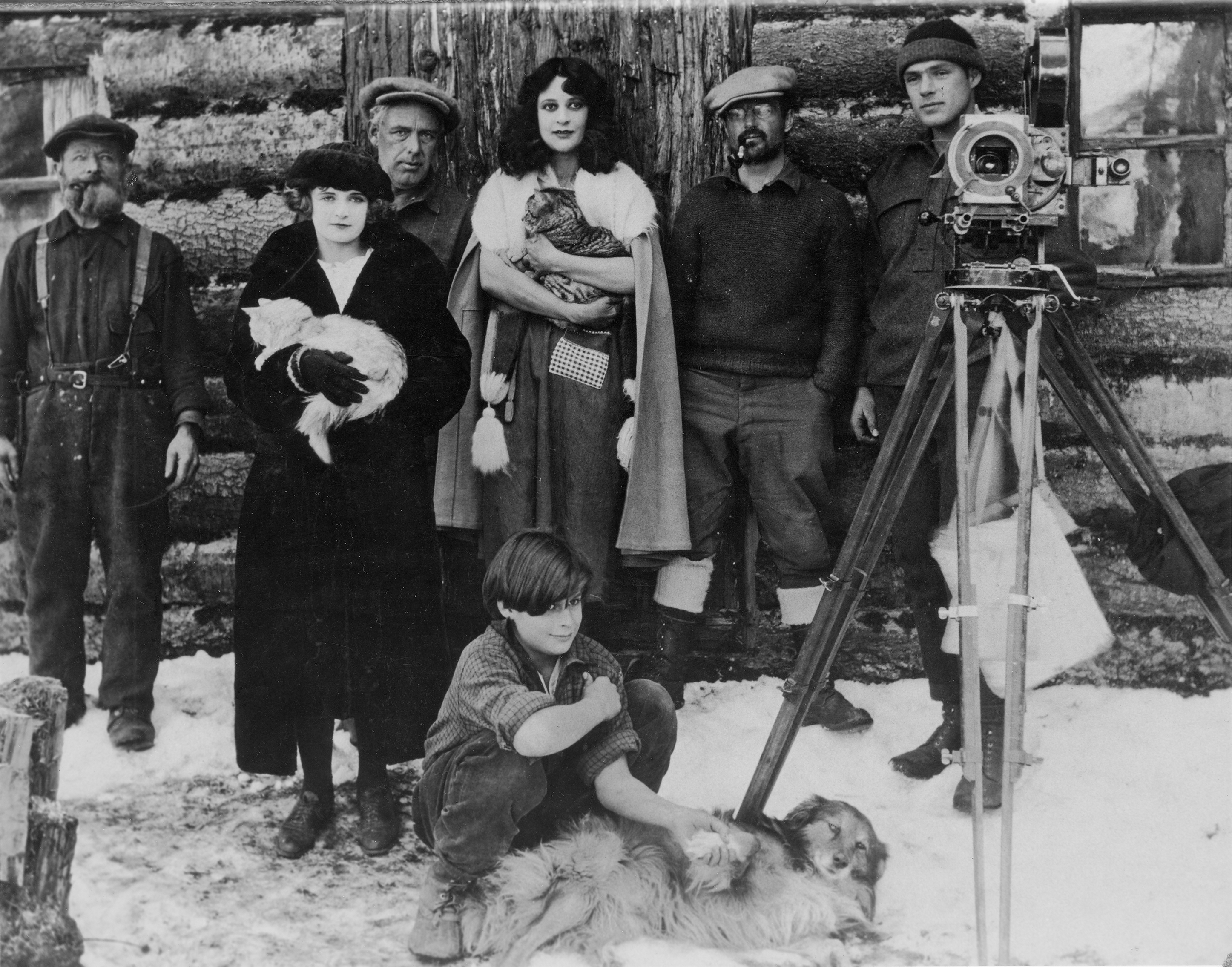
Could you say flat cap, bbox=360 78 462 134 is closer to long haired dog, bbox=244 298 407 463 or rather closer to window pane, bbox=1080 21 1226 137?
long haired dog, bbox=244 298 407 463

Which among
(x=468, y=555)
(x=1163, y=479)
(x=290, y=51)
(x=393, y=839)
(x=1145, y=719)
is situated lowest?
(x=393, y=839)

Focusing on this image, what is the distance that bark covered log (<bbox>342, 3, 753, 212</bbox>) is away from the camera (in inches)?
136

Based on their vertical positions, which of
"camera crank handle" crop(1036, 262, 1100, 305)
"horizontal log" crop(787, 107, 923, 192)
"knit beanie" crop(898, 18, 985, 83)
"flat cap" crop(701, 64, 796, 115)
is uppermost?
"knit beanie" crop(898, 18, 985, 83)

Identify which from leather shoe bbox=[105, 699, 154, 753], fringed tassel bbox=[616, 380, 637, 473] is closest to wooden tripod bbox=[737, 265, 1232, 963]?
fringed tassel bbox=[616, 380, 637, 473]

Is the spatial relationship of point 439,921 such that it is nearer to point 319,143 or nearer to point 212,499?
point 212,499

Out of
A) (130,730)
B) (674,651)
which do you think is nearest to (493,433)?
(674,651)

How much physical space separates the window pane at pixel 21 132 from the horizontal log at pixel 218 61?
235 mm

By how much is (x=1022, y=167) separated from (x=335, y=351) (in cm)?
177

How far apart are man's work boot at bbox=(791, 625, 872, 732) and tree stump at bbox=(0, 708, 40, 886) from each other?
6.72 feet

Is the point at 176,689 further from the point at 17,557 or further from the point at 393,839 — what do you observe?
the point at 393,839

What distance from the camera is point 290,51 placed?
358 centimetres

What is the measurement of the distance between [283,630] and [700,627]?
115 centimetres

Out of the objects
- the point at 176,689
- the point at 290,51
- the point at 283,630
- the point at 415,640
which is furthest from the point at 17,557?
the point at 290,51

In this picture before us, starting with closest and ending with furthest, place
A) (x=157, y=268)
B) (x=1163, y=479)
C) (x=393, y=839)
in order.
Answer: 1. (x=1163, y=479)
2. (x=393, y=839)
3. (x=157, y=268)
